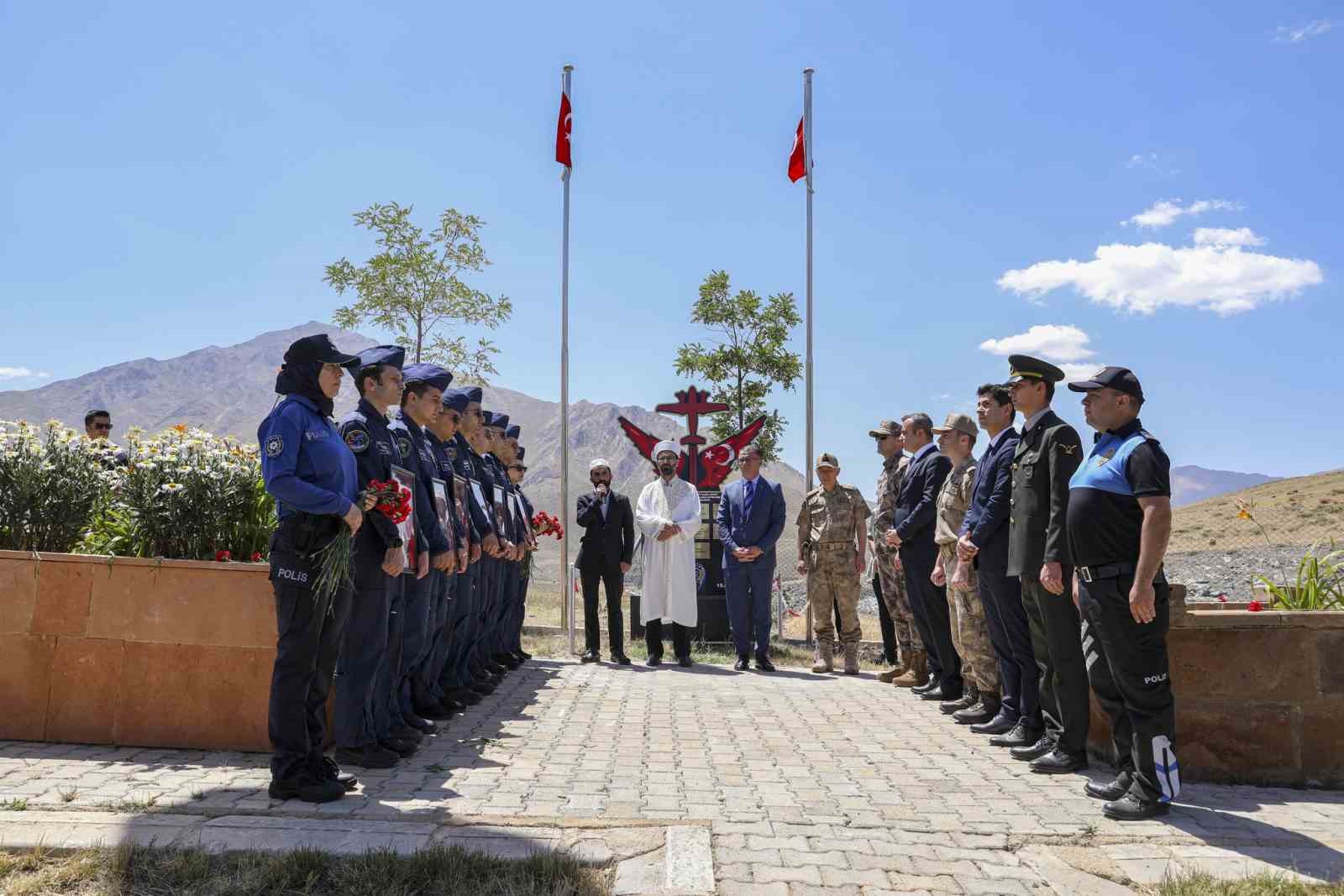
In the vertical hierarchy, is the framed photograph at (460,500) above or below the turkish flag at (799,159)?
below

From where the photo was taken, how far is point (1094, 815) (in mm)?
3984

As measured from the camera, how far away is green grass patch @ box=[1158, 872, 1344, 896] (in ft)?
9.88

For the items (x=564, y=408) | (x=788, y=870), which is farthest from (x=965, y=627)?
(x=564, y=408)

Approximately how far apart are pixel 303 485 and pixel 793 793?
8.28 feet

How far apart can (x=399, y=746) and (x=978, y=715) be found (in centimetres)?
362

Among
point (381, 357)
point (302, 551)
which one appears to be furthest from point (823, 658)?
point (302, 551)

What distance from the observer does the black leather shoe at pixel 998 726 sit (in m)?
5.75

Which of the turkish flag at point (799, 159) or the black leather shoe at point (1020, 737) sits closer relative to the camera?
the black leather shoe at point (1020, 737)

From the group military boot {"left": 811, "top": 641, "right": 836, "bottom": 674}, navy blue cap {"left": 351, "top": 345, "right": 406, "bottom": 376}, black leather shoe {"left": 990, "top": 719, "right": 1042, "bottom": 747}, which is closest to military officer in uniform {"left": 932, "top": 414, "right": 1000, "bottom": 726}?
black leather shoe {"left": 990, "top": 719, "right": 1042, "bottom": 747}

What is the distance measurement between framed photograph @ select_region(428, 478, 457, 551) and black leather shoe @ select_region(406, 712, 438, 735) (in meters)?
1.02

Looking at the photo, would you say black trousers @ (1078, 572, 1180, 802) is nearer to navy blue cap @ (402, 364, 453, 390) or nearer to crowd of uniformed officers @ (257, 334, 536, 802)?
crowd of uniformed officers @ (257, 334, 536, 802)

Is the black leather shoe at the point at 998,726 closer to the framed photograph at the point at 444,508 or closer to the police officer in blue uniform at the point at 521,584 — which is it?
the framed photograph at the point at 444,508

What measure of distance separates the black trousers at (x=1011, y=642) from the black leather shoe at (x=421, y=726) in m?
3.36

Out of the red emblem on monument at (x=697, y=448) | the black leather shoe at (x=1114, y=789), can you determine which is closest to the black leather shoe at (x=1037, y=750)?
the black leather shoe at (x=1114, y=789)
